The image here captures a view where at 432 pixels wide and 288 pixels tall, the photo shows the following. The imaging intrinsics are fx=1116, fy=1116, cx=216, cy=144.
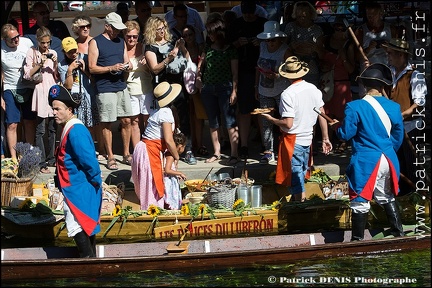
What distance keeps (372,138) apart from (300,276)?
1610 mm

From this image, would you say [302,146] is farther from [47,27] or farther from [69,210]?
[47,27]

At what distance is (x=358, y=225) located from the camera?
11.8m

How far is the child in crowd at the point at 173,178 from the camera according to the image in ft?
44.5

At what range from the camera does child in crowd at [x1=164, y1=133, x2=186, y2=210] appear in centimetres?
1358

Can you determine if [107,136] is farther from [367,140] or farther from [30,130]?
[367,140]

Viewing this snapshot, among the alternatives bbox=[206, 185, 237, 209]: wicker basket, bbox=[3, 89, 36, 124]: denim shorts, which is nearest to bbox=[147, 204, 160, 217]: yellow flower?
bbox=[206, 185, 237, 209]: wicker basket

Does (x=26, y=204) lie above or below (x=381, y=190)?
below

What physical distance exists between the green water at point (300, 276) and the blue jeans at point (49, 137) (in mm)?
4173

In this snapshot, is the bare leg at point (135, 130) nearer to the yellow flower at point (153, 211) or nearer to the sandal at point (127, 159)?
the sandal at point (127, 159)

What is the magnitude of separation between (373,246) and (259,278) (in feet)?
4.47

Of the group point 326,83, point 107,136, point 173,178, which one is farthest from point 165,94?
point 326,83

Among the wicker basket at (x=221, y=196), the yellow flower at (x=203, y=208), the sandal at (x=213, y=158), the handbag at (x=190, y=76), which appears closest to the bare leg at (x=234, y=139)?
the sandal at (x=213, y=158)

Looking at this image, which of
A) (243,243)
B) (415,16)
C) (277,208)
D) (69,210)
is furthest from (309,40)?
(69,210)

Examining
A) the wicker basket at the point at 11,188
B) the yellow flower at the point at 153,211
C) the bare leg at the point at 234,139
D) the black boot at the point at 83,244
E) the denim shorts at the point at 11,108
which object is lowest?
the black boot at the point at 83,244
